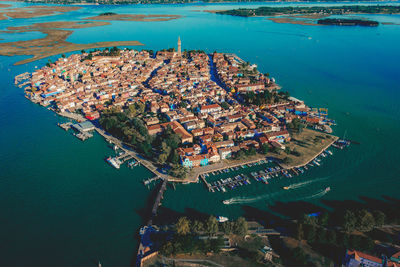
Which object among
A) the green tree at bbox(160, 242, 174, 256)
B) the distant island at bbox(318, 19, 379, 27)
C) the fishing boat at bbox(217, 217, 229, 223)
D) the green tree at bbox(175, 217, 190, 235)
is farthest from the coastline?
the distant island at bbox(318, 19, 379, 27)

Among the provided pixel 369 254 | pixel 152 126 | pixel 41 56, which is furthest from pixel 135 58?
pixel 369 254

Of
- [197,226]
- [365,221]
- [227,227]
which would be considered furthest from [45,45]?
[365,221]

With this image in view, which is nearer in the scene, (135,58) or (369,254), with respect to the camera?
(369,254)

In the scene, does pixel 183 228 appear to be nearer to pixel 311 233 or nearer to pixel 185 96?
pixel 311 233

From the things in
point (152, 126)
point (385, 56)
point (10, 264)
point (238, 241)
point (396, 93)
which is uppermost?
point (385, 56)

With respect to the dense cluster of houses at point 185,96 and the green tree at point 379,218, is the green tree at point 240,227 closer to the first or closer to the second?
the dense cluster of houses at point 185,96

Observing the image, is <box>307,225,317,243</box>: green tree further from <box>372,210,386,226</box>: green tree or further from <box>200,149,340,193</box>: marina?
<box>200,149,340,193</box>: marina

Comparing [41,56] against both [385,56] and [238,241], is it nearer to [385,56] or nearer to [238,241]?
[238,241]
